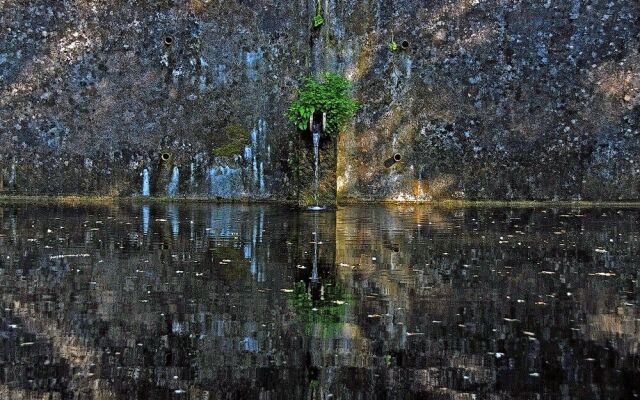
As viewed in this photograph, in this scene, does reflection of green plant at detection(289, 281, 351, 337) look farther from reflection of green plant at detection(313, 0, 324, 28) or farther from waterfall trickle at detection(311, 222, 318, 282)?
reflection of green plant at detection(313, 0, 324, 28)

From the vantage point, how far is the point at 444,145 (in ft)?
51.7

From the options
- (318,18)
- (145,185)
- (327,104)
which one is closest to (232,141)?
(145,185)

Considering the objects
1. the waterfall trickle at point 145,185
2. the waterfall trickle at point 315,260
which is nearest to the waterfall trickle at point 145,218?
the waterfall trickle at point 145,185

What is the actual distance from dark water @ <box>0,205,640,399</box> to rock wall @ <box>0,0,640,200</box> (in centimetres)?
415

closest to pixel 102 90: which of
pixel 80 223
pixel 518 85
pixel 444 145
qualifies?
pixel 80 223

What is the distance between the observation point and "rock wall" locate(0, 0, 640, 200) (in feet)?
51.1

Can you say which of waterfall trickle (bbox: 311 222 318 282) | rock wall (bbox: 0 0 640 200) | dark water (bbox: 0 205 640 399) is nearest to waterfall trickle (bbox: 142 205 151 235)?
dark water (bbox: 0 205 640 399)

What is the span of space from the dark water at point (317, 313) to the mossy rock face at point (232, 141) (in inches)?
179

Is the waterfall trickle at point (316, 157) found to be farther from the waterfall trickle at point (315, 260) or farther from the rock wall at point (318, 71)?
the waterfall trickle at point (315, 260)

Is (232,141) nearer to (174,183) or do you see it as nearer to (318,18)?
(174,183)

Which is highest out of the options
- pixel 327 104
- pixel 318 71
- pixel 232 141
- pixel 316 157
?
pixel 318 71

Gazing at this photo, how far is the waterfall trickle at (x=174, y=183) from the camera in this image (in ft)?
52.8

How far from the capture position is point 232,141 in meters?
16.0

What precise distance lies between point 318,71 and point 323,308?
30.9ft
